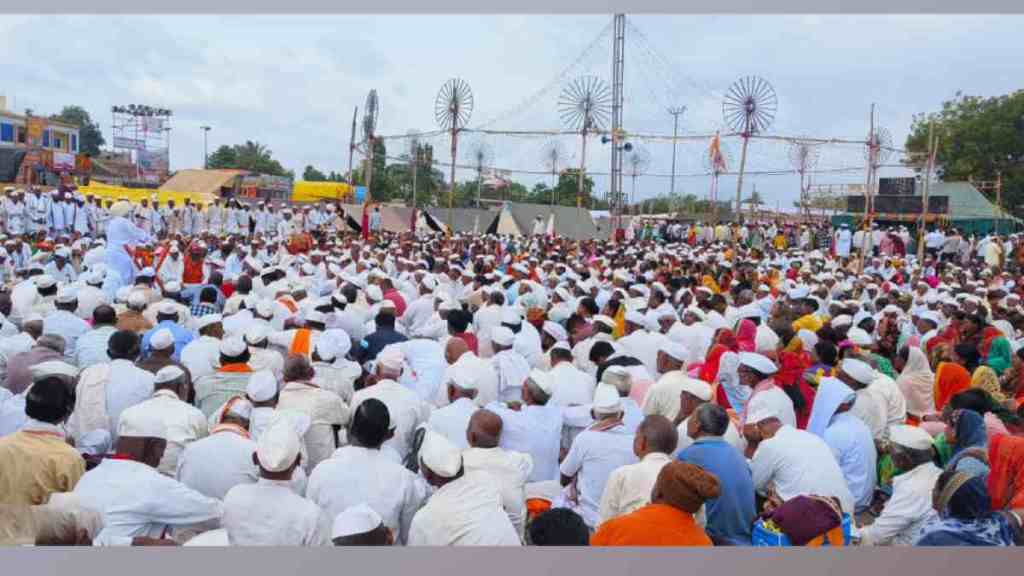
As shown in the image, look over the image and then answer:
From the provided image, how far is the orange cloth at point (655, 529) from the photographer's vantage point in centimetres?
338

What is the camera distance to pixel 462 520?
11.6 feet

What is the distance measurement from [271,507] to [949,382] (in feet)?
18.1

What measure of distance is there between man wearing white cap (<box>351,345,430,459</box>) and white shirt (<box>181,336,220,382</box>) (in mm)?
1475

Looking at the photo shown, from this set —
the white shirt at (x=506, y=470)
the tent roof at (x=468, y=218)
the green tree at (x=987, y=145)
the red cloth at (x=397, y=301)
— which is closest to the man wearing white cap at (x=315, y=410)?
the white shirt at (x=506, y=470)

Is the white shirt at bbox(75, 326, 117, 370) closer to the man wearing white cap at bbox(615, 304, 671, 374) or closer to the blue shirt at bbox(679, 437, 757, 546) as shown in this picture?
the man wearing white cap at bbox(615, 304, 671, 374)

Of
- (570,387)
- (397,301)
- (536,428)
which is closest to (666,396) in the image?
(570,387)

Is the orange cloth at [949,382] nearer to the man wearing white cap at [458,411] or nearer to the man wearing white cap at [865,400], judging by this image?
the man wearing white cap at [865,400]

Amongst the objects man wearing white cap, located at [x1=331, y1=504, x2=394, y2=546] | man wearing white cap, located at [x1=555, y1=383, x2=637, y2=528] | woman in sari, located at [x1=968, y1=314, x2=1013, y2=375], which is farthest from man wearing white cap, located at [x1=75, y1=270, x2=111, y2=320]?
woman in sari, located at [x1=968, y1=314, x2=1013, y2=375]

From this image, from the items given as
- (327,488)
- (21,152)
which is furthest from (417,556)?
(21,152)

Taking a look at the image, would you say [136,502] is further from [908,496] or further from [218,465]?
[908,496]

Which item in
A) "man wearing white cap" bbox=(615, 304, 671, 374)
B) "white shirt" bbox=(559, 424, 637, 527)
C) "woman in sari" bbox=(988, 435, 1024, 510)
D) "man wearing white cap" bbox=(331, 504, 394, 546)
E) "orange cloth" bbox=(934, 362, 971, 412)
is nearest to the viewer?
"man wearing white cap" bbox=(331, 504, 394, 546)

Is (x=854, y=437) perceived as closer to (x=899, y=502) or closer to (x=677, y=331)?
(x=899, y=502)

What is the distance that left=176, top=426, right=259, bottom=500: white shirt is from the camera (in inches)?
159

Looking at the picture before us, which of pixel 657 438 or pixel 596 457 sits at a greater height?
pixel 657 438
